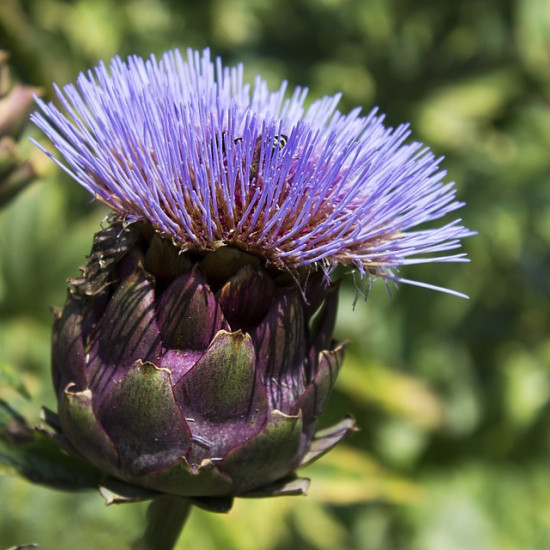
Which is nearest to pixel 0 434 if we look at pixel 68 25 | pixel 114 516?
pixel 114 516

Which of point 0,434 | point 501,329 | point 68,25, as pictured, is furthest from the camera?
point 501,329

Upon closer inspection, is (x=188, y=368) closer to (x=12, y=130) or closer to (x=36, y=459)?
(x=36, y=459)

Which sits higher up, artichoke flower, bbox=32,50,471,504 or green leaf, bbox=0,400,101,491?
artichoke flower, bbox=32,50,471,504

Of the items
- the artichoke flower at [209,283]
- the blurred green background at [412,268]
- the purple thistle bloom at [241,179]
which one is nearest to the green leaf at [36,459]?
the artichoke flower at [209,283]

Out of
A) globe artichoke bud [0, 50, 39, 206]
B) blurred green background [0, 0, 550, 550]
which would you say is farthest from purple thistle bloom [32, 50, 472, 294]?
blurred green background [0, 0, 550, 550]

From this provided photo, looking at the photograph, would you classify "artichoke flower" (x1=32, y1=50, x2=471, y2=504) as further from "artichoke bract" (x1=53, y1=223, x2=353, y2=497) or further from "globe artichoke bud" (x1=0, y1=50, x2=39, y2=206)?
"globe artichoke bud" (x1=0, y1=50, x2=39, y2=206)

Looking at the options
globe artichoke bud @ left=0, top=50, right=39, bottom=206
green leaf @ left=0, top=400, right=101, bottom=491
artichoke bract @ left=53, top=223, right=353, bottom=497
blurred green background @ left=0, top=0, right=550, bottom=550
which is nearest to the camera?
artichoke bract @ left=53, top=223, right=353, bottom=497

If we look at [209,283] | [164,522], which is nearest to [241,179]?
[209,283]

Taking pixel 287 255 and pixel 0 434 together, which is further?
pixel 0 434

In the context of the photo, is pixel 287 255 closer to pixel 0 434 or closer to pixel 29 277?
pixel 0 434
